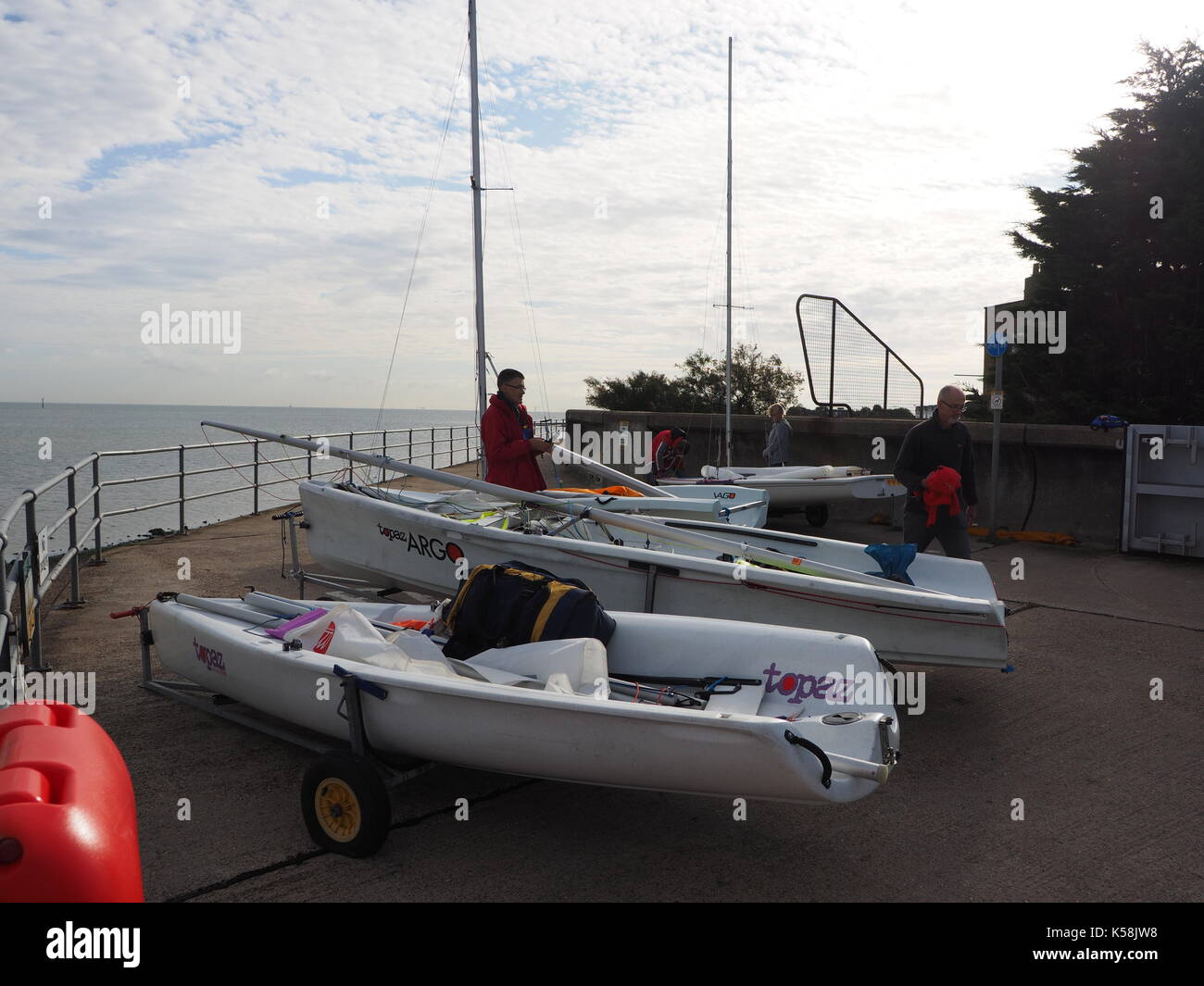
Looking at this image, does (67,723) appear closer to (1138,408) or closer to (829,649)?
(829,649)

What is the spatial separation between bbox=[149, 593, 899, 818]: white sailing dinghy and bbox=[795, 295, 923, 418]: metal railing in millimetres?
9635

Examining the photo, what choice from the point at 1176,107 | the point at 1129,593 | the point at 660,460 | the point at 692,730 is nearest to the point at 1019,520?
the point at 1129,593

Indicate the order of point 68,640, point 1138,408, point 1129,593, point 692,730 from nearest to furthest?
point 692,730, point 68,640, point 1129,593, point 1138,408

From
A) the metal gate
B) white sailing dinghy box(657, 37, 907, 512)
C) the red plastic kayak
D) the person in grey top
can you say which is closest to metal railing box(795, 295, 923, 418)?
the person in grey top

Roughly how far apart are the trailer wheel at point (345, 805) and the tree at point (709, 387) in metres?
18.2

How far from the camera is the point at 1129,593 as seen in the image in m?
7.68

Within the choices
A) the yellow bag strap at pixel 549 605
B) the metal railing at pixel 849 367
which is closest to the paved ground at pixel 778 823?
the yellow bag strap at pixel 549 605

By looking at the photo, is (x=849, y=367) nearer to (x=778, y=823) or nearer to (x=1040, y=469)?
(x=1040, y=469)

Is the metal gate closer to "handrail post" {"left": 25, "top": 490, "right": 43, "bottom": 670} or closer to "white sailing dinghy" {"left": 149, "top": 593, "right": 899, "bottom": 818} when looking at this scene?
"white sailing dinghy" {"left": 149, "top": 593, "right": 899, "bottom": 818}

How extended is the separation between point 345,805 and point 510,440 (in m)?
3.77

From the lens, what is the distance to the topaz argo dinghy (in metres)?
3.12

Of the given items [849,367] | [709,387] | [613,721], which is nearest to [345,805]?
[613,721]
